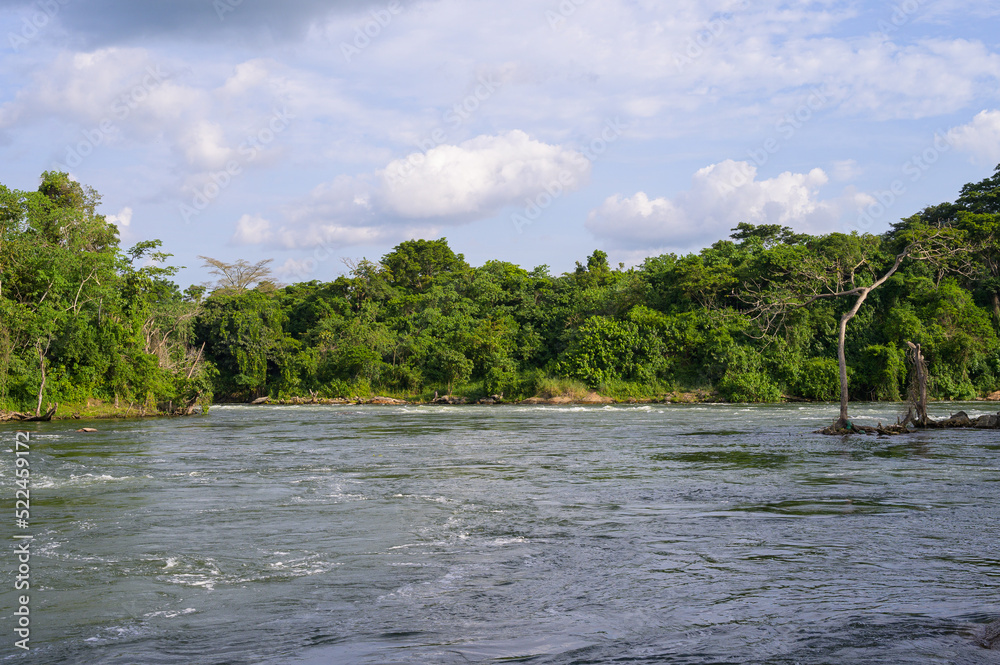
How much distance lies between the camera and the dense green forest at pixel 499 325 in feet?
112

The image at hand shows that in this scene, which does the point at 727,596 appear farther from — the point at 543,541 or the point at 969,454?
the point at 969,454

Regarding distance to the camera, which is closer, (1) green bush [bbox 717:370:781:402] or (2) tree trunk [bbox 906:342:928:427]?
(2) tree trunk [bbox 906:342:928:427]

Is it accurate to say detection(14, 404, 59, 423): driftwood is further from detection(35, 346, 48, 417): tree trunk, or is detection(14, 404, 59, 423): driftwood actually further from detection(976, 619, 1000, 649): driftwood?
detection(976, 619, 1000, 649): driftwood

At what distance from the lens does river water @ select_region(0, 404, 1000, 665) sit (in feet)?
18.7

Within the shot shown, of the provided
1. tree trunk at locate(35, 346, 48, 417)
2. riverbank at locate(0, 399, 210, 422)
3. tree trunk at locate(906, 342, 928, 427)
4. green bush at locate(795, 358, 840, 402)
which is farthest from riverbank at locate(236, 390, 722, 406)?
tree trunk at locate(906, 342, 928, 427)

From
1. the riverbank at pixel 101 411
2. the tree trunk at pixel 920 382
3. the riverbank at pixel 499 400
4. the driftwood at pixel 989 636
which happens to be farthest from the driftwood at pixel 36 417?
the driftwood at pixel 989 636

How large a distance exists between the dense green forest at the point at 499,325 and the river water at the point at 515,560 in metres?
20.1

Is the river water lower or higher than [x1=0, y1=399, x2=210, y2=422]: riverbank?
lower

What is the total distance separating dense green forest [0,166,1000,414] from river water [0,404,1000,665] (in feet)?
66.1

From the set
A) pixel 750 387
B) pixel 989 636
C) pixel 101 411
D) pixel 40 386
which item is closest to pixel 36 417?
pixel 40 386

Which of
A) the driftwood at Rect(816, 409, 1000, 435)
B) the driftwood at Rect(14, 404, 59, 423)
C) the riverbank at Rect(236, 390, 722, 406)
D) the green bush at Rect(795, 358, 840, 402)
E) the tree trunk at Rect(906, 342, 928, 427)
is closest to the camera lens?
the tree trunk at Rect(906, 342, 928, 427)

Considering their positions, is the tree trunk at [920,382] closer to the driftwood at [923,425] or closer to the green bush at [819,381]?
the driftwood at [923,425]

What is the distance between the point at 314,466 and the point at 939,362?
43.1 meters

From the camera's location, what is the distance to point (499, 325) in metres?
60.3
